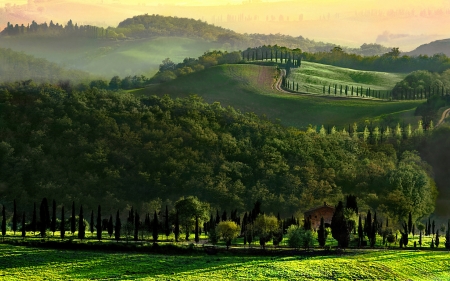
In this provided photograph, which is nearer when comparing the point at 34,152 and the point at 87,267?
the point at 87,267

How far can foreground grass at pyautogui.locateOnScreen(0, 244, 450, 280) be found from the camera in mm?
92750

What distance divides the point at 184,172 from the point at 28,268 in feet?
244

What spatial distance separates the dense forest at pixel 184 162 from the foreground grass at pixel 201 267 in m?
44.7

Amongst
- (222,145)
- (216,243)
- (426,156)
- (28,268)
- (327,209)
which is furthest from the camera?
(426,156)

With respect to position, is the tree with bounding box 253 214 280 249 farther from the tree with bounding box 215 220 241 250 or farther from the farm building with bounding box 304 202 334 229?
the farm building with bounding box 304 202 334 229

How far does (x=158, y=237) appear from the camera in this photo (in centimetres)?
11419

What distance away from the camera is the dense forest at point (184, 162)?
156 m

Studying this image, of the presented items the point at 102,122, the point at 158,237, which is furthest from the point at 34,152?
the point at 158,237

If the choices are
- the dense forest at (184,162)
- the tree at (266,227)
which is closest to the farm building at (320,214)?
the dense forest at (184,162)

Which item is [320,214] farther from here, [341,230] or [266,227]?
[266,227]

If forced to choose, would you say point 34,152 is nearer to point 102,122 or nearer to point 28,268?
point 102,122

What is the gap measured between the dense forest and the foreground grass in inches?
1758

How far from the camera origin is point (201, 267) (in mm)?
97312

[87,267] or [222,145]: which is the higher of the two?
[222,145]
